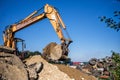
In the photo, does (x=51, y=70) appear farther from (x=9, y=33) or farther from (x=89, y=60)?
(x=89, y=60)

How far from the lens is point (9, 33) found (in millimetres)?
21422

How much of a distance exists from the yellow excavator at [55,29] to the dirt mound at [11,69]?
1571 mm

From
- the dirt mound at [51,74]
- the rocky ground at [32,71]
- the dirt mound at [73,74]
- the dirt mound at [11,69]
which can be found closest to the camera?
the dirt mound at [11,69]

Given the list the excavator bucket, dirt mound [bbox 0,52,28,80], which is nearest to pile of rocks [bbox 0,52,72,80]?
dirt mound [bbox 0,52,28,80]

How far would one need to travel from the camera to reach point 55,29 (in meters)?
19.0

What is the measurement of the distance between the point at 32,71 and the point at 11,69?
204 centimetres

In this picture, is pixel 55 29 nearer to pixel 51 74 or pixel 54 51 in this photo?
pixel 54 51

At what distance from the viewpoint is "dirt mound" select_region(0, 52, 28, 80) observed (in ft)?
46.7

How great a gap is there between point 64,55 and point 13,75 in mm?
4183

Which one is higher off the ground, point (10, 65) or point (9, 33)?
point (9, 33)

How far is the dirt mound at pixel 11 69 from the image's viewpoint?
14.2m

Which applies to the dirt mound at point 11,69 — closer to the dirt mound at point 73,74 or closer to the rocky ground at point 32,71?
the rocky ground at point 32,71

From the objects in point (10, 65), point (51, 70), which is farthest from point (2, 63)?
point (51, 70)

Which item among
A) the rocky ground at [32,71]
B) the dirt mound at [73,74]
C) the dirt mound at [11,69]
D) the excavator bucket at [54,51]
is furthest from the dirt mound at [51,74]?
the dirt mound at [11,69]
